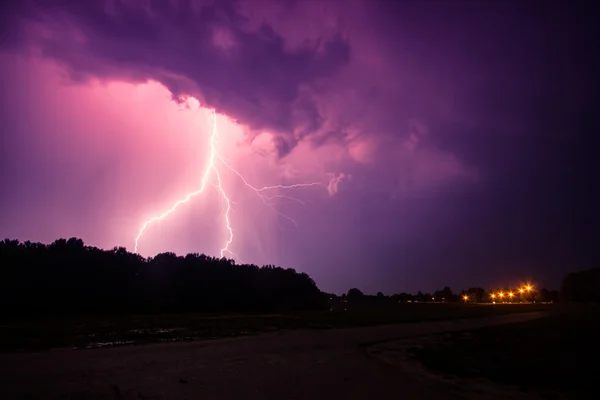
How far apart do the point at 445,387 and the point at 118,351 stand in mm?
13724

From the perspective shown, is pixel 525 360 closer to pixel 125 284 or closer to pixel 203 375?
pixel 203 375

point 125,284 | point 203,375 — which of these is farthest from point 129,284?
point 203,375

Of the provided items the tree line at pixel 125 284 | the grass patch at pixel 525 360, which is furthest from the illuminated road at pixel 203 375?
the tree line at pixel 125 284

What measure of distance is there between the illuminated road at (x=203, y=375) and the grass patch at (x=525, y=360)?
9.75ft

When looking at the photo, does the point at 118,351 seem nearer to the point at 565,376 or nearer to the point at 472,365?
the point at 472,365

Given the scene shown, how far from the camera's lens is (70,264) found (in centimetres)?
5875

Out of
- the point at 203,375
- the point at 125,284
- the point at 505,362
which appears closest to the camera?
the point at 203,375

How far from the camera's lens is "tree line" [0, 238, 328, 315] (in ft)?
172

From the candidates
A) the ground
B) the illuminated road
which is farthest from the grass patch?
the illuminated road

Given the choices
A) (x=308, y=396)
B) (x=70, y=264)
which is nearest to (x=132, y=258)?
(x=70, y=264)

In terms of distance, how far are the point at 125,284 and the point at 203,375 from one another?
2233 inches

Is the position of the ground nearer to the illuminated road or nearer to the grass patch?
the grass patch

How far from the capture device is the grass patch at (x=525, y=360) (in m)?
12.8

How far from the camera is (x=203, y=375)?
505 inches
